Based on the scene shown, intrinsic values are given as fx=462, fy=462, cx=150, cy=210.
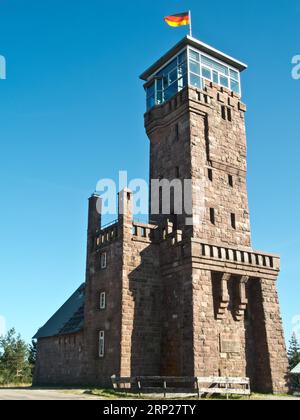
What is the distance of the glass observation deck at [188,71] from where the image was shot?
32.1 m

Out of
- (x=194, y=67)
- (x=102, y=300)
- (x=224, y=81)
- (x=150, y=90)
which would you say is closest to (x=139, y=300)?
(x=102, y=300)

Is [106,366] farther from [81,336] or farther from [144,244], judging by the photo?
[144,244]

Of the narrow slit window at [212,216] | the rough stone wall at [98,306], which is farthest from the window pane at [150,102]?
the narrow slit window at [212,216]

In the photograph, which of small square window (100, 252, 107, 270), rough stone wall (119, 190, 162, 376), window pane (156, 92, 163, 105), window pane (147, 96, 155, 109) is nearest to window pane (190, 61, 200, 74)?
window pane (156, 92, 163, 105)

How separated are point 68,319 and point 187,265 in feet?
50.5

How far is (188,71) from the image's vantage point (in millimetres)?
31859

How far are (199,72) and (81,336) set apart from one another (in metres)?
20.1

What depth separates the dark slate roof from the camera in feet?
114

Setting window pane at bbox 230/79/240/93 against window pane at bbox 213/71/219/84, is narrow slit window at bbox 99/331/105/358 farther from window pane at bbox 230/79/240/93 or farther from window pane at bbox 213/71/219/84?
window pane at bbox 230/79/240/93

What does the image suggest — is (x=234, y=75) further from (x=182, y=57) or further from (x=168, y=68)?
(x=168, y=68)

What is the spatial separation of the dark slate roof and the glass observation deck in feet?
55.2

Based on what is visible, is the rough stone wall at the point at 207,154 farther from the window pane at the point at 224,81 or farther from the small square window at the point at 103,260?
the small square window at the point at 103,260

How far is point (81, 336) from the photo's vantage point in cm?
3183
